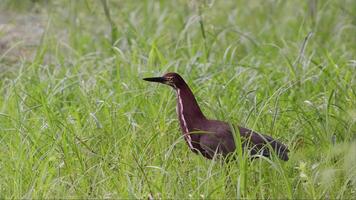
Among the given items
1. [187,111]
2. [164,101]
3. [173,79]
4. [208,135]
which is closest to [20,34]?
→ [164,101]

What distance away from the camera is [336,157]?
4551 millimetres

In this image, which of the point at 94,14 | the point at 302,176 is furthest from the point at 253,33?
the point at 302,176

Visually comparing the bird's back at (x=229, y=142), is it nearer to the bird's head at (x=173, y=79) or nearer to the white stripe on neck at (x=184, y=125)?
the white stripe on neck at (x=184, y=125)

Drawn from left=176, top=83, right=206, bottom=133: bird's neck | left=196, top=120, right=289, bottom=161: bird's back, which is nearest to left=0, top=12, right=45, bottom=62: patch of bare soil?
left=176, top=83, right=206, bottom=133: bird's neck

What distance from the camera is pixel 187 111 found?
4758mm

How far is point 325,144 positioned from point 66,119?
1.38m

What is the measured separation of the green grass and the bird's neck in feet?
0.49

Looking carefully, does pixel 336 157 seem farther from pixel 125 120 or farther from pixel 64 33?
pixel 64 33

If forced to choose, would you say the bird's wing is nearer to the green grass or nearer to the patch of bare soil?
the green grass

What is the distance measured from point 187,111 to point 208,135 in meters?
0.22

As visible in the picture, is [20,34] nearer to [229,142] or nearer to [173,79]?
[173,79]

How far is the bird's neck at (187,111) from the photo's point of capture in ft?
15.5

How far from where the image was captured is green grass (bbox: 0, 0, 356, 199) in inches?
168

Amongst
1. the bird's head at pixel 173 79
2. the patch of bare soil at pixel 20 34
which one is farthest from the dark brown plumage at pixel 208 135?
the patch of bare soil at pixel 20 34
